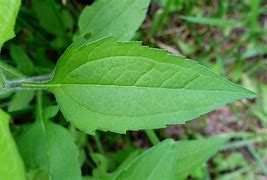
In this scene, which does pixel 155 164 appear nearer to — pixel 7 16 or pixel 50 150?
pixel 50 150

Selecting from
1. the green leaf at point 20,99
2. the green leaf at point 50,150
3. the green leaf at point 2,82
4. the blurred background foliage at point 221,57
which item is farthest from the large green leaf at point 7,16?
the blurred background foliage at point 221,57

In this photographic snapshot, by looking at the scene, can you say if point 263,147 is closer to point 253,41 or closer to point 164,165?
point 253,41

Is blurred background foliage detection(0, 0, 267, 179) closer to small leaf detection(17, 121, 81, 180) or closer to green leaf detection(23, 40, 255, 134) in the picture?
small leaf detection(17, 121, 81, 180)

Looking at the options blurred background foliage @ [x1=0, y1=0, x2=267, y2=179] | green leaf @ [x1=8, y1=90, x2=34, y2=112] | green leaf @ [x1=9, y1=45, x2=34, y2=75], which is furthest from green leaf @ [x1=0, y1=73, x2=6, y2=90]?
blurred background foliage @ [x1=0, y1=0, x2=267, y2=179]

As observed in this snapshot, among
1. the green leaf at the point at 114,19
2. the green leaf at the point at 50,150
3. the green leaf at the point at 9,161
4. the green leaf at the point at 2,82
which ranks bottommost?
the green leaf at the point at 50,150

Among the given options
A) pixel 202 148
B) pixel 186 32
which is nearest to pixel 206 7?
pixel 186 32

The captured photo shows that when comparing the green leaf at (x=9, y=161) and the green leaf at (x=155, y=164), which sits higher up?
the green leaf at (x=9, y=161)

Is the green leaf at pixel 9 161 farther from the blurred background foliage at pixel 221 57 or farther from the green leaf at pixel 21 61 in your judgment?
the blurred background foliage at pixel 221 57
